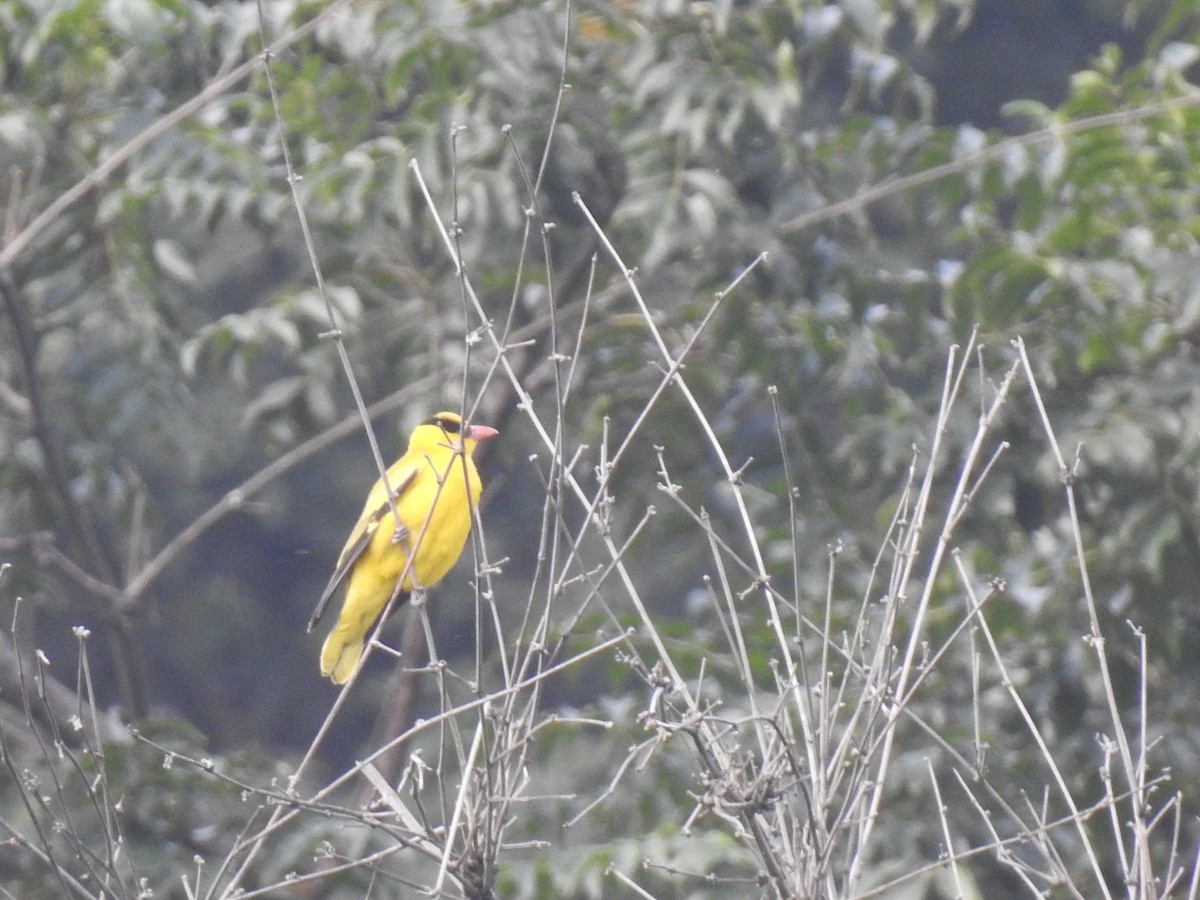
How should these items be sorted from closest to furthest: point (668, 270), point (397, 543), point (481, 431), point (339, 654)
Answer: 1. point (481, 431)
2. point (397, 543)
3. point (339, 654)
4. point (668, 270)

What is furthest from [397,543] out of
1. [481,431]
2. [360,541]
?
[481,431]

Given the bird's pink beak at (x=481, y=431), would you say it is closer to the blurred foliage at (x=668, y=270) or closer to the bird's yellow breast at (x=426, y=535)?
the bird's yellow breast at (x=426, y=535)

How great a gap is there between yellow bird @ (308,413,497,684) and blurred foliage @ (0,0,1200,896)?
464mm

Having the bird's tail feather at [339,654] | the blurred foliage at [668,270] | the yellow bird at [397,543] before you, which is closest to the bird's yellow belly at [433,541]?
the yellow bird at [397,543]

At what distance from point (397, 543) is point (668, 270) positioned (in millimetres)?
1438

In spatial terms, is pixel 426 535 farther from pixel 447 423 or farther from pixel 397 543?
pixel 447 423

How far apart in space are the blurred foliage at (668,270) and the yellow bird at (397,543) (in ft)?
1.52

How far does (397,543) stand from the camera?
181 inches

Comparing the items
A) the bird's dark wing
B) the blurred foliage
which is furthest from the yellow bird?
the blurred foliage

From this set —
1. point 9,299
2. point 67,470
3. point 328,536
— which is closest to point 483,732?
point 9,299

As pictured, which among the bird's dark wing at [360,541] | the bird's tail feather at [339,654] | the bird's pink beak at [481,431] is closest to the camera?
the bird's pink beak at [481,431]

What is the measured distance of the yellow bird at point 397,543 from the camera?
451cm

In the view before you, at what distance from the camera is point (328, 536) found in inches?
423

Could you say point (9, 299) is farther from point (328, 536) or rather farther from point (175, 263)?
point (328, 536)
